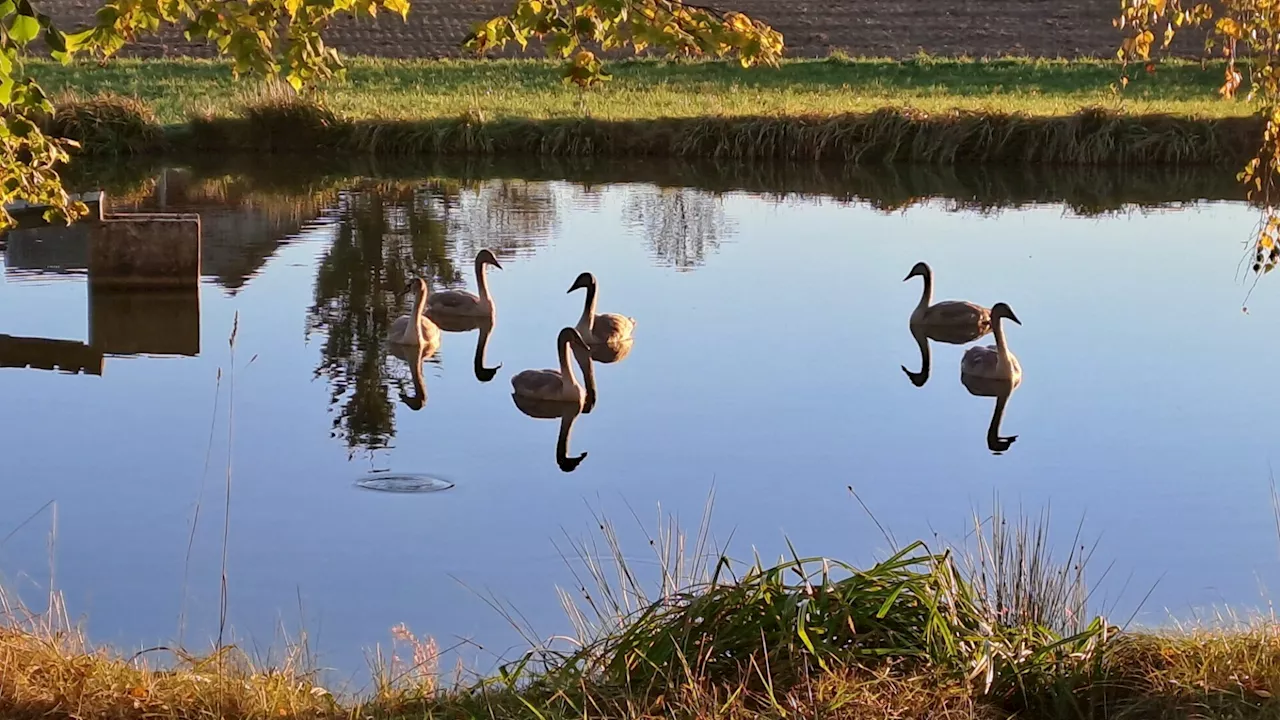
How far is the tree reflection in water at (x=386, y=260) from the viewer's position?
11.5m

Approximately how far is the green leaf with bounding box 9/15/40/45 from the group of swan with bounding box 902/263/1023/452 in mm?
7256

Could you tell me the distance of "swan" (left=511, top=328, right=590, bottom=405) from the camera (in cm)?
1138

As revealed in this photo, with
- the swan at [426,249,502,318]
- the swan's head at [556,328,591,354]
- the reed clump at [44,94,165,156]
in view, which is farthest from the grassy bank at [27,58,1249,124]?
the swan's head at [556,328,591,354]

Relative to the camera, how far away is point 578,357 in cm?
1292

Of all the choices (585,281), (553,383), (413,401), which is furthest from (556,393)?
(585,281)

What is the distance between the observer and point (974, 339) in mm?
14328

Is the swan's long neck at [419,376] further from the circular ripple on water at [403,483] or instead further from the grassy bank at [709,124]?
the grassy bank at [709,124]

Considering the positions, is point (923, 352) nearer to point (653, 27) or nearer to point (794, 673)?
point (653, 27)

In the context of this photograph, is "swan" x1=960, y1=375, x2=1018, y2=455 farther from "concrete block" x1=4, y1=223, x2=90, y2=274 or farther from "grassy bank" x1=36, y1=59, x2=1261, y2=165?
"grassy bank" x1=36, y1=59, x2=1261, y2=165

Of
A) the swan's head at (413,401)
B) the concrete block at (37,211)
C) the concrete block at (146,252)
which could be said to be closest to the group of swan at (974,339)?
the swan's head at (413,401)

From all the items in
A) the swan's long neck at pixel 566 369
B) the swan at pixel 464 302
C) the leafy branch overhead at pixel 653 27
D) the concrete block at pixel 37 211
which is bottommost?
the swan at pixel 464 302

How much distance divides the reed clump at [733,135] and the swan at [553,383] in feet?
38.9

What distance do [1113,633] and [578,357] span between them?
8.04m

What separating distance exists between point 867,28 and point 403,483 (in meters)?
37.7
